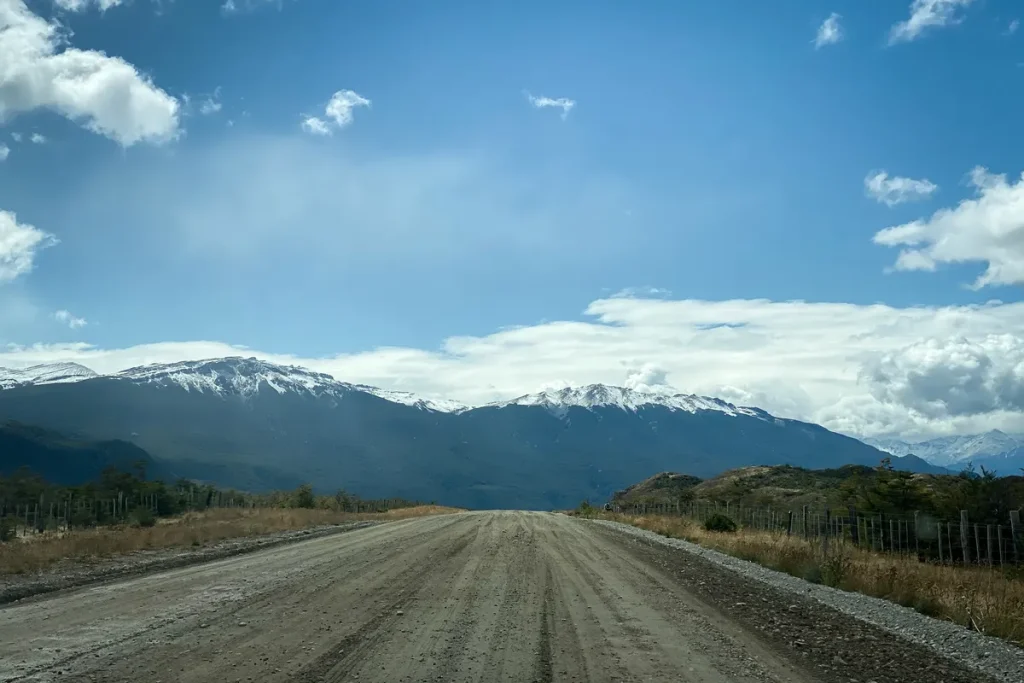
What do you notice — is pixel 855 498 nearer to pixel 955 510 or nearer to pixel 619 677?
pixel 955 510

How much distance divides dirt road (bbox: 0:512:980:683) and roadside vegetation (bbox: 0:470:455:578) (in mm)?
6627

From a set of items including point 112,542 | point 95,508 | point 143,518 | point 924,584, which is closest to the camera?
point 924,584

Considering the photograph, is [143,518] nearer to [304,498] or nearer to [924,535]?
[304,498]

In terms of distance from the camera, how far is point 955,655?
10.4m

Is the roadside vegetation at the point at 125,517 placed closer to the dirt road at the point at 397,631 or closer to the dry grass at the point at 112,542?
the dry grass at the point at 112,542

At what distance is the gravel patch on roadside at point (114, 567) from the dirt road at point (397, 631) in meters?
1.00

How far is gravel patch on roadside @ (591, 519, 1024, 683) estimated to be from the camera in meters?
9.88

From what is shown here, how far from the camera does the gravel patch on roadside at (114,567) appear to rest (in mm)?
14883

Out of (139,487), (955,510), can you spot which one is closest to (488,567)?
(955,510)

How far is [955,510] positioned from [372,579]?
78.7 feet

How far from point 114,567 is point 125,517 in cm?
3638

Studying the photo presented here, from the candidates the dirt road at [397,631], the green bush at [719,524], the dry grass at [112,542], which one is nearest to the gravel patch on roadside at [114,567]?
the dry grass at [112,542]

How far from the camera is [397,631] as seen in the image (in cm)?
1033

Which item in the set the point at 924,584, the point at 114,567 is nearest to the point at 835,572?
the point at 924,584
